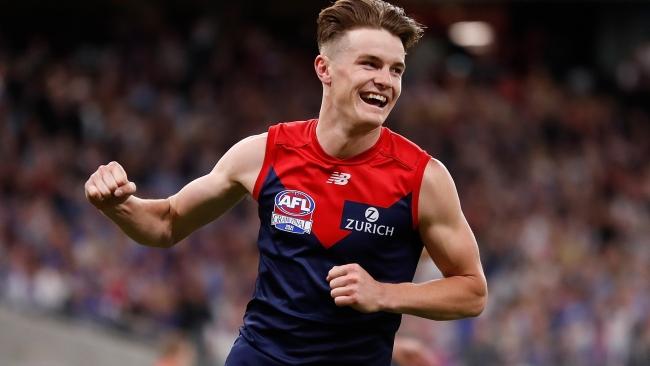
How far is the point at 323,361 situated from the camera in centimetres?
470

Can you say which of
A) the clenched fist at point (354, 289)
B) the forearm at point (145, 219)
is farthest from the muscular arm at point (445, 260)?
the forearm at point (145, 219)

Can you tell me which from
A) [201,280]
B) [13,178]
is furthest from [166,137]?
[201,280]

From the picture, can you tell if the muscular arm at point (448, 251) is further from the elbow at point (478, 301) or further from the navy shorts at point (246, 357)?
the navy shorts at point (246, 357)

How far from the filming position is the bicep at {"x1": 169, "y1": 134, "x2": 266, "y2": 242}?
4910 mm

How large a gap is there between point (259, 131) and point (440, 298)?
12040 millimetres

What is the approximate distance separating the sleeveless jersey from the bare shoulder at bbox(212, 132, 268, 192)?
0.03m

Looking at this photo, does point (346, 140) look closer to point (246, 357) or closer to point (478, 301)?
point (478, 301)

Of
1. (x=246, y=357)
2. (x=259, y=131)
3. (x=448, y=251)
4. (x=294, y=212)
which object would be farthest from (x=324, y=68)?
(x=259, y=131)

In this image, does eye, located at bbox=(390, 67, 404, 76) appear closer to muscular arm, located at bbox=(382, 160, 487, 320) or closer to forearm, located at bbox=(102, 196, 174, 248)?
muscular arm, located at bbox=(382, 160, 487, 320)

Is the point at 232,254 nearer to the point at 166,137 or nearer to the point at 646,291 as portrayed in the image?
the point at 166,137

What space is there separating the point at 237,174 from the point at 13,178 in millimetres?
11014

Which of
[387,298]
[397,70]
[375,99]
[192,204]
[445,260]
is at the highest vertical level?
[397,70]

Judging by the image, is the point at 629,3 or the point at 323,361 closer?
the point at 323,361

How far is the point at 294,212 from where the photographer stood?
4762 mm
